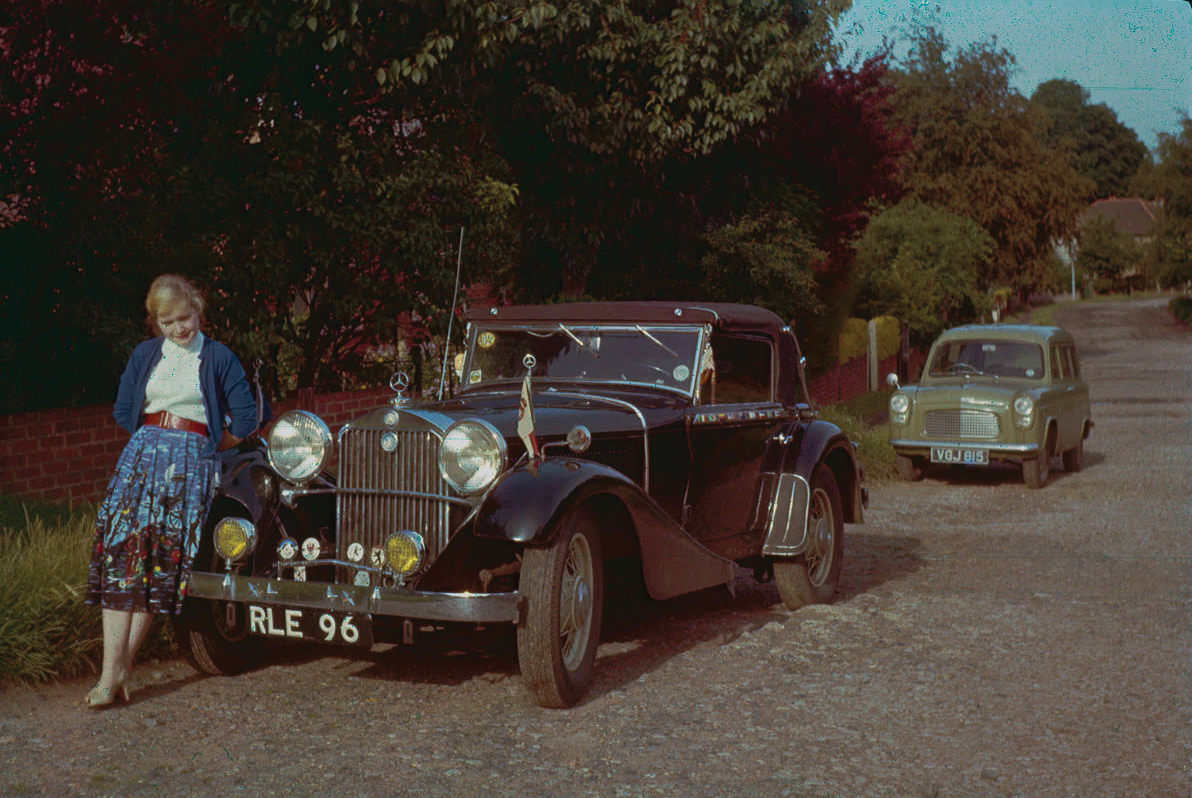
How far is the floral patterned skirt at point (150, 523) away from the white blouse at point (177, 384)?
98 millimetres

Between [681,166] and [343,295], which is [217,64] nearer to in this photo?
[343,295]

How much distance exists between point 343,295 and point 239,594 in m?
5.48

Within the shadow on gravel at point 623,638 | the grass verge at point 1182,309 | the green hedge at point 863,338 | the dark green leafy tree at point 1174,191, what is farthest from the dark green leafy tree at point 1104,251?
the shadow on gravel at point 623,638

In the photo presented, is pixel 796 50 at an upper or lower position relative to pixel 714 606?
upper

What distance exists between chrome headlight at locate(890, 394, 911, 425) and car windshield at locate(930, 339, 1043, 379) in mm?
944

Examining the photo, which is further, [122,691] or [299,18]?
[299,18]

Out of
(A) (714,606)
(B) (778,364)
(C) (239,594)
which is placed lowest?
(A) (714,606)

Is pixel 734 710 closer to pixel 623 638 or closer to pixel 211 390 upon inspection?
pixel 623 638

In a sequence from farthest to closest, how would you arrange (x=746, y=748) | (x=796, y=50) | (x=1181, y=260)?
(x=1181, y=260), (x=796, y=50), (x=746, y=748)

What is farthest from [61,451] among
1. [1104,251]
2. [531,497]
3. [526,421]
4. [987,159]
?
[1104,251]

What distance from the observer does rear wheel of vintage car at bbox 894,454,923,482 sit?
14.6 metres

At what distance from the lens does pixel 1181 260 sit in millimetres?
57562

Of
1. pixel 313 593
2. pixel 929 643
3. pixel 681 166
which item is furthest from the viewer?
pixel 681 166

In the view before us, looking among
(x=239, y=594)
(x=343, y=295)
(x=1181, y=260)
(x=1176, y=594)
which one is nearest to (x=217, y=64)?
(x=343, y=295)
